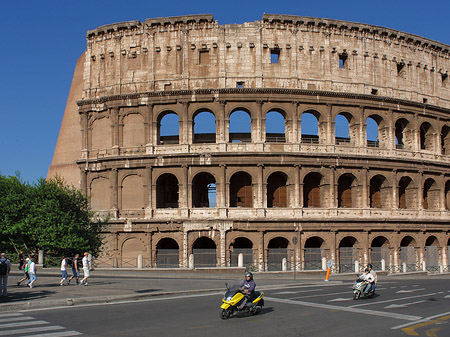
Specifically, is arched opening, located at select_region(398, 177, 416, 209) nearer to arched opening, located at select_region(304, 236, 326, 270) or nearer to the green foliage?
arched opening, located at select_region(304, 236, 326, 270)

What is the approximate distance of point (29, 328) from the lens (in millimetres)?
12977

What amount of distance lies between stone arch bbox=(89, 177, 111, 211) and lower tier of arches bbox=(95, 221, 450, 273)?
7.67 feet

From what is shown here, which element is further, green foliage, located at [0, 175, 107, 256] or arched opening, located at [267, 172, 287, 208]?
arched opening, located at [267, 172, 287, 208]

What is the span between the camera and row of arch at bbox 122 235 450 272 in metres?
36.7

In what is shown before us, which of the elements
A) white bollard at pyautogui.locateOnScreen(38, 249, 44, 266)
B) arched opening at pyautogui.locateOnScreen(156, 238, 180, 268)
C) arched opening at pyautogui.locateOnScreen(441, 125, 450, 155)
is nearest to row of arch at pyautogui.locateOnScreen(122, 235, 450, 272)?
arched opening at pyautogui.locateOnScreen(156, 238, 180, 268)

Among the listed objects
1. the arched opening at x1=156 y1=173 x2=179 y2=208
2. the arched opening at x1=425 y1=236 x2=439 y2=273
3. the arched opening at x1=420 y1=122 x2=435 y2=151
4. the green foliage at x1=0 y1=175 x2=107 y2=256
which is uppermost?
the arched opening at x1=420 y1=122 x2=435 y2=151

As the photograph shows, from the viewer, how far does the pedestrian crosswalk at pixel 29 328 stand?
12.2 meters

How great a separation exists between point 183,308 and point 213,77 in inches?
971

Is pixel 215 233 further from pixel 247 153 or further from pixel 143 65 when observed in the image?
pixel 143 65

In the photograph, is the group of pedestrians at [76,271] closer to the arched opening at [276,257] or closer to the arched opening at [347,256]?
the arched opening at [276,257]

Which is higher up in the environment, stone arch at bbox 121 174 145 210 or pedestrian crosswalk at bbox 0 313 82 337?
stone arch at bbox 121 174 145 210

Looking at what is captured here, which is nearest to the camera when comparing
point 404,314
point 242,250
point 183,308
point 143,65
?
point 404,314

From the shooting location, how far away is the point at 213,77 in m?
38.8

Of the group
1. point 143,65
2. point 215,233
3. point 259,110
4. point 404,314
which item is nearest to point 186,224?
point 215,233
